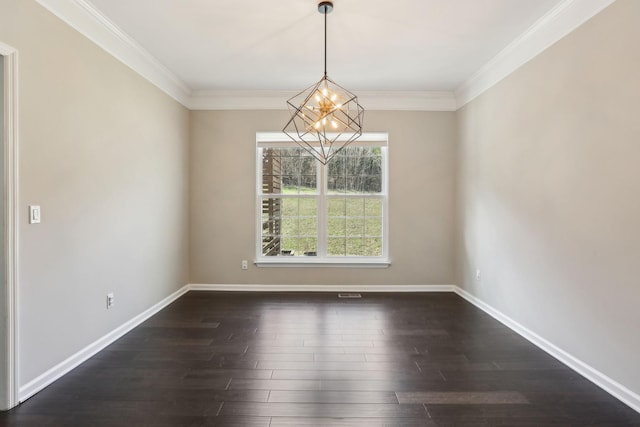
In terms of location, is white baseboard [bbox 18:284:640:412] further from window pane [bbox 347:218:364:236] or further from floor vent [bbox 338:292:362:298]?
window pane [bbox 347:218:364:236]

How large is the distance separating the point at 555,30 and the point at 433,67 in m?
1.20

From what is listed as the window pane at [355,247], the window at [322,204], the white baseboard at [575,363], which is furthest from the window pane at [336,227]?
the white baseboard at [575,363]

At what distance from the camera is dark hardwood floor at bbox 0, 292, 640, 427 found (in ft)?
6.24

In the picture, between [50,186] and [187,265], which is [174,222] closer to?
[187,265]

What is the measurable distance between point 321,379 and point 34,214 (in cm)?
216

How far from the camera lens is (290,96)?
4.39m

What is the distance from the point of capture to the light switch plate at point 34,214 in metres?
2.09

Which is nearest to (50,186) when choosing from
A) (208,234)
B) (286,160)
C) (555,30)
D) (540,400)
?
(208,234)

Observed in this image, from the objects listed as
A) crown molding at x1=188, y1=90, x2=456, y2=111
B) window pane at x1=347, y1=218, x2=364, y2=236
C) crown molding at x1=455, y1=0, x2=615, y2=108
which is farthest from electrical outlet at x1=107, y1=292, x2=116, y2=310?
crown molding at x1=455, y1=0, x2=615, y2=108

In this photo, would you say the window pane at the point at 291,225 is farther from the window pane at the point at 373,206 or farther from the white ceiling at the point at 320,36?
the white ceiling at the point at 320,36

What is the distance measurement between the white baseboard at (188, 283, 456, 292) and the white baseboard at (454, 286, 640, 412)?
912 mm

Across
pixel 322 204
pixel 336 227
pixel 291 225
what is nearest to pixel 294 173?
pixel 322 204

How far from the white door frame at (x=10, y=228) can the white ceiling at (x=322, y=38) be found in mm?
667

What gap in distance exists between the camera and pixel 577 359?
241cm
